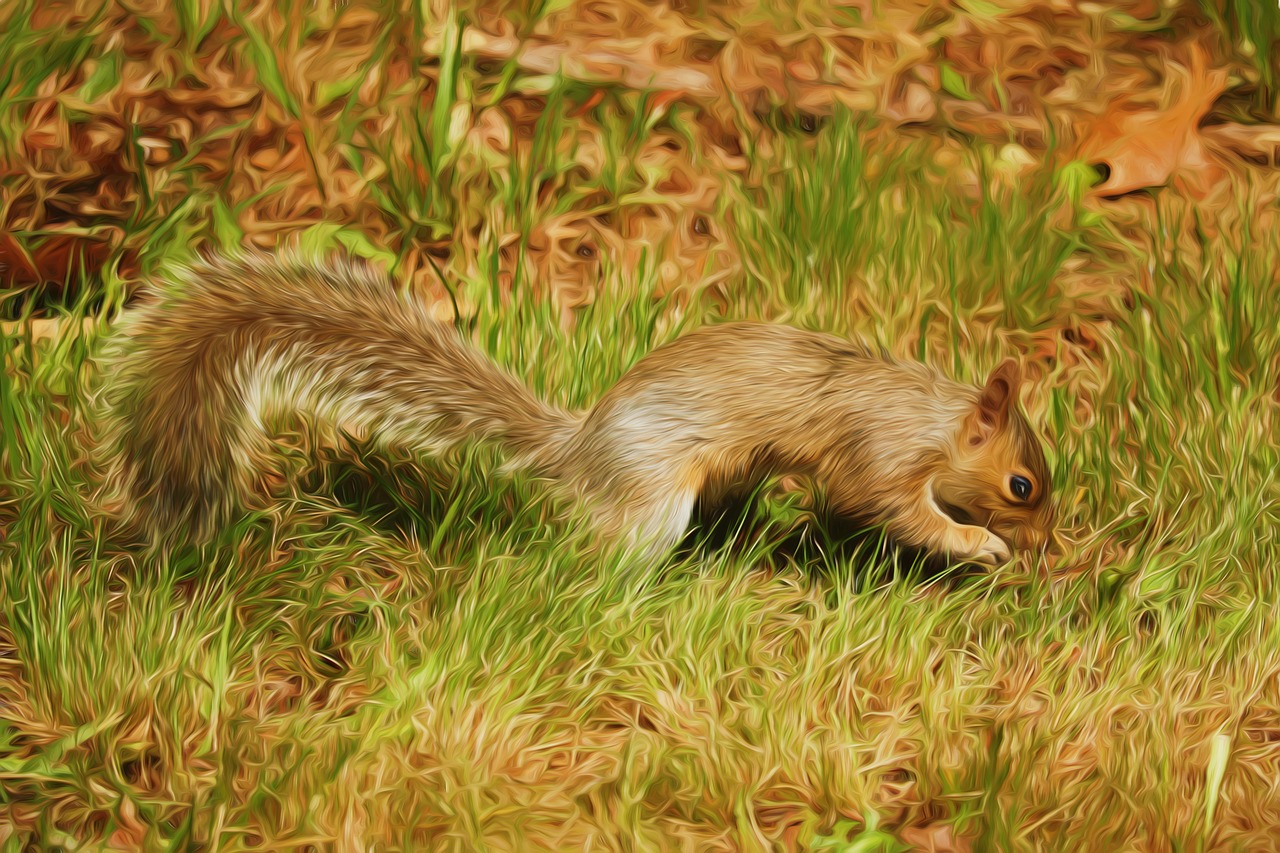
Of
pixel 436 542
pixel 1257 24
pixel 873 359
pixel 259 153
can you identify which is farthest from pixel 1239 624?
pixel 259 153

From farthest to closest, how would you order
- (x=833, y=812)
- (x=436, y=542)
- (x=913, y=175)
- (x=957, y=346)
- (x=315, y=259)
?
1. (x=913, y=175)
2. (x=957, y=346)
3. (x=315, y=259)
4. (x=436, y=542)
5. (x=833, y=812)

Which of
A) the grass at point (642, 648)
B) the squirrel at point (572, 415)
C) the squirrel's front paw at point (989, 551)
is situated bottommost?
the squirrel's front paw at point (989, 551)

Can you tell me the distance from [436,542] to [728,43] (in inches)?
78.6

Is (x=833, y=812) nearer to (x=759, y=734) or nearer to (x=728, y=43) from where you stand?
(x=759, y=734)

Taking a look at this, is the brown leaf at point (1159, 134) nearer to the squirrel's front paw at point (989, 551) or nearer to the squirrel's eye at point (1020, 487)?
the squirrel's eye at point (1020, 487)

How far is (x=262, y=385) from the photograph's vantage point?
108 inches

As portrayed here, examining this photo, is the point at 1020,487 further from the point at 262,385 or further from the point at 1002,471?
the point at 262,385

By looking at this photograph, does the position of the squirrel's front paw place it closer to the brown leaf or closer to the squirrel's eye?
Answer: the squirrel's eye

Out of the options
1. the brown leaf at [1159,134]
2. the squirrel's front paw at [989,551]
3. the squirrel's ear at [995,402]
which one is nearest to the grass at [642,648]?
the squirrel's front paw at [989,551]

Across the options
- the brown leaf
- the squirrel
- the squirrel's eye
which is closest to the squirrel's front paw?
the squirrel

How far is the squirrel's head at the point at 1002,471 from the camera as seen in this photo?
2.90 meters

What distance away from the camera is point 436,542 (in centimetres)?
274

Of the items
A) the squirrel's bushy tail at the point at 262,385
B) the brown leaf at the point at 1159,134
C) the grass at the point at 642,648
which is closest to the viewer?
the grass at the point at 642,648

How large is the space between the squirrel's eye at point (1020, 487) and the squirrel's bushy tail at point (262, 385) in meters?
0.90
